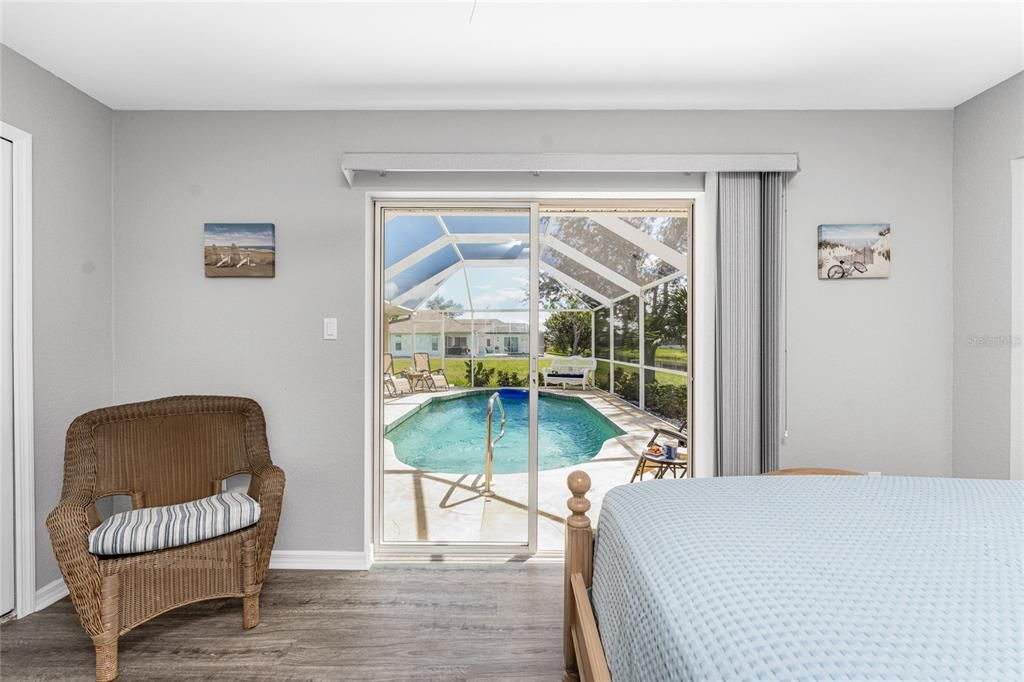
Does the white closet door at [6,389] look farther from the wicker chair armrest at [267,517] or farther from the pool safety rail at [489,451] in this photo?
the pool safety rail at [489,451]

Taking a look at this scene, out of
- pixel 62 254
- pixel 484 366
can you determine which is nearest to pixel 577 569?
pixel 484 366

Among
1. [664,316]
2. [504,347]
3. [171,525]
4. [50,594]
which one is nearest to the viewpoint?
[171,525]

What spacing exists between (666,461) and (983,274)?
6.34ft

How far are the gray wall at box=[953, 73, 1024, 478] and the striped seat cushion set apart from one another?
359cm

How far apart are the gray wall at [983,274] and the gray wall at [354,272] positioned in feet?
0.21

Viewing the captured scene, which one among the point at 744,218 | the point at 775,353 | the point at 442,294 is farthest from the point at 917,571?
the point at 442,294

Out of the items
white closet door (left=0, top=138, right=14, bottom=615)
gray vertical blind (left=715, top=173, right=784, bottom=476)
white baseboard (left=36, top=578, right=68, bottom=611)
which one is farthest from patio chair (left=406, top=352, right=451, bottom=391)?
white baseboard (left=36, top=578, right=68, bottom=611)

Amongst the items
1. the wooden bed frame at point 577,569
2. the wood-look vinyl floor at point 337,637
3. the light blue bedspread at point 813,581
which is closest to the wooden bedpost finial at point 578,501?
the wooden bed frame at point 577,569

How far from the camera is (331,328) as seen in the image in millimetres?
2875

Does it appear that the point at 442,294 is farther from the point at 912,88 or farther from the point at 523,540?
the point at 912,88

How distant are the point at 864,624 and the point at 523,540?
7.94ft

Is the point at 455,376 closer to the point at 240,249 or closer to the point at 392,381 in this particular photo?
the point at 392,381

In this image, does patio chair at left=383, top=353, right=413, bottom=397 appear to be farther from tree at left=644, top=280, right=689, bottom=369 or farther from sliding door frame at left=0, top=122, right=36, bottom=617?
sliding door frame at left=0, top=122, right=36, bottom=617

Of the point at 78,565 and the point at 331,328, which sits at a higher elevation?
the point at 331,328
